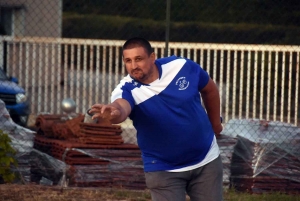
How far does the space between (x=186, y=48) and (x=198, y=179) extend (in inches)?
240

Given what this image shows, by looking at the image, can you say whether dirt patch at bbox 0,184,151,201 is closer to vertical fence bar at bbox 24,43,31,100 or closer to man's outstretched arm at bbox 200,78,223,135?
man's outstretched arm at bbox 200,78,223,135

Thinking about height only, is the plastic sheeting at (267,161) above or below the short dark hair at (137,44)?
below

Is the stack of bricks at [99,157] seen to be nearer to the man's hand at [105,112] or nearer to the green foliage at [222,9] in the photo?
the green foliage at [222,9]

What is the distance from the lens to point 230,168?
7.45m

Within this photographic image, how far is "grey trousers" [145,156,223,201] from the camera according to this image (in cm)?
402

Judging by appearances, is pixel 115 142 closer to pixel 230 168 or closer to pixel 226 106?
pixel 230 168

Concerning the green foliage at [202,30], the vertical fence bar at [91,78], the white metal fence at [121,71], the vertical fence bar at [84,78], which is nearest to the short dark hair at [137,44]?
the green foliage at [202,30]

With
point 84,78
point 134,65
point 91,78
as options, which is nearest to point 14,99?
point 84,78

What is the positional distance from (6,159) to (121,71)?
4.83 metres

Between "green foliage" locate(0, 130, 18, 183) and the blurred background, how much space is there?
0.60 m

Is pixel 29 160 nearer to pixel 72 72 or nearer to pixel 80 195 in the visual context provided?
pixel 80 195

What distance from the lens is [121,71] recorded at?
11328 millimetres

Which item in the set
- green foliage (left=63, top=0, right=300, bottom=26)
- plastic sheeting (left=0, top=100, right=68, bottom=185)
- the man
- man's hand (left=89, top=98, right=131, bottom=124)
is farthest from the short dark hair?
green foliage (left=63, top=0, right=300, bottom=26)

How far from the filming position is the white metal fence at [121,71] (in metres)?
9.71
